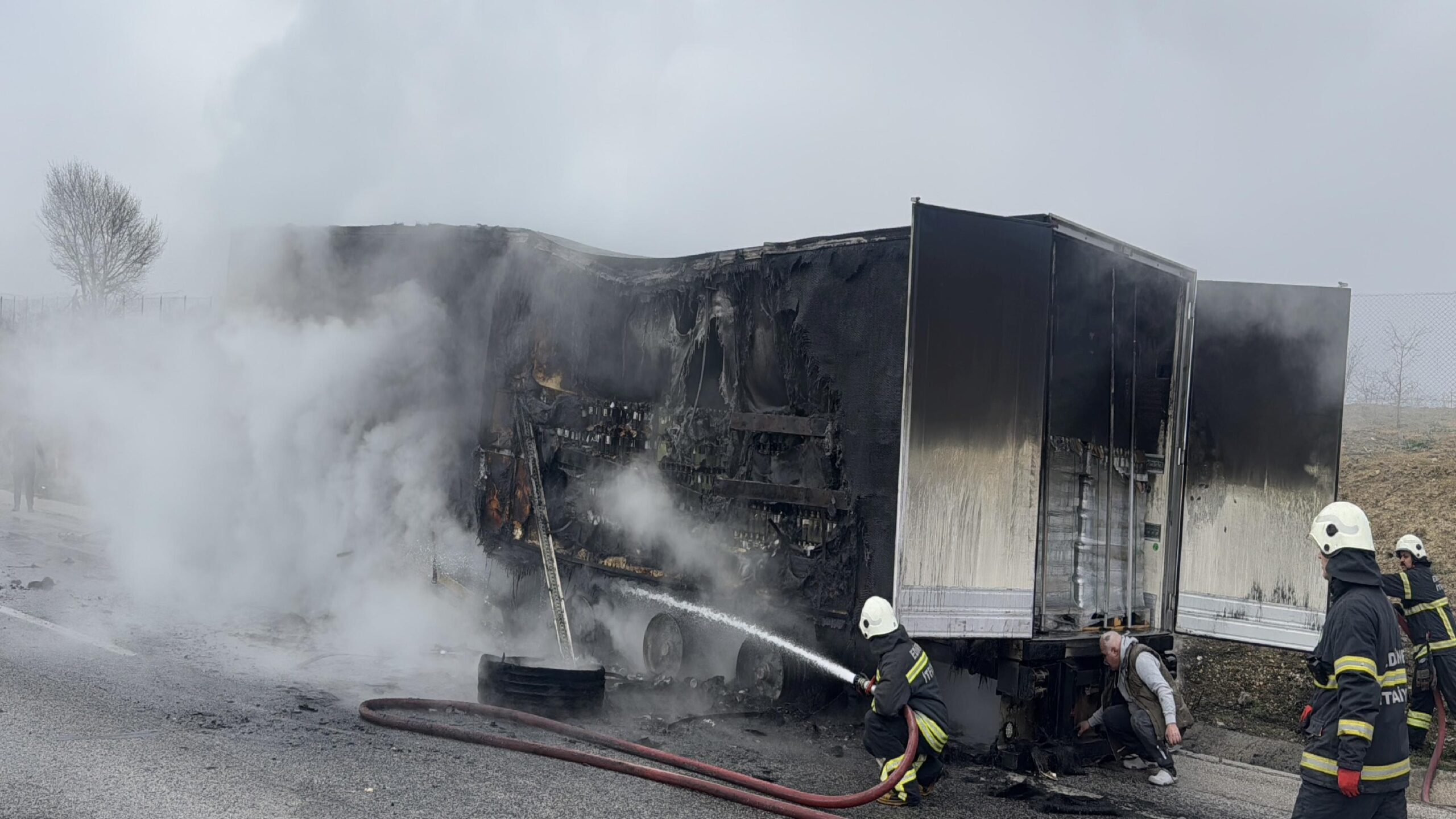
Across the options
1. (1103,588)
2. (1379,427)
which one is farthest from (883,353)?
(1379,427)

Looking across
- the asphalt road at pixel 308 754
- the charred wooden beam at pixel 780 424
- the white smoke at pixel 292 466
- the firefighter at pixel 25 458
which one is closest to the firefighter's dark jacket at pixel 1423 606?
the asphalt road at pixel 308 754

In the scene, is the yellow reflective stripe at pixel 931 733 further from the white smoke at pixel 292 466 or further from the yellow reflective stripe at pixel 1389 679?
the white smoke at pixel 292 466

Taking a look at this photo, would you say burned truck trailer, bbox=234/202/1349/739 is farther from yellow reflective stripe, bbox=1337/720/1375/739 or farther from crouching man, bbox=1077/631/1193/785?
yellow reflective stripe, bbox=1337/720/1375/739

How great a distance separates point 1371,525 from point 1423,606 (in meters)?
3.95

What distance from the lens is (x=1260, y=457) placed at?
24.5 feet

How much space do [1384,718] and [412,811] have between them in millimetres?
3973

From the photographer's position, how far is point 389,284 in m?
10.7

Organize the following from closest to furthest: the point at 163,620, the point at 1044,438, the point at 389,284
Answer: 1. the point at 1044,438
2. the point at 163,620
3. the point at 389,284

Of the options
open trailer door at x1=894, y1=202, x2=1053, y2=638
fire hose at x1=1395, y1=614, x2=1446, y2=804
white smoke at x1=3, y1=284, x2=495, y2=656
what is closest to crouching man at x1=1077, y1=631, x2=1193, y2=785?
open trailer door at x1=894, y1=202, x2=1053, y2=638

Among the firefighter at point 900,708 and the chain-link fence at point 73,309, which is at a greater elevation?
the chain-link fence at point 73,309

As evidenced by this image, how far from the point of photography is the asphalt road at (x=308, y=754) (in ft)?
16.0

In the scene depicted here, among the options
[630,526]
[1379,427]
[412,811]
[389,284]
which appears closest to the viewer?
[412,811]

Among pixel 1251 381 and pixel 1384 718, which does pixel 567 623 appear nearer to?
pixel 1251 381

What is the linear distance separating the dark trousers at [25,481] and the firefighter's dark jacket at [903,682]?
15.7 meters
